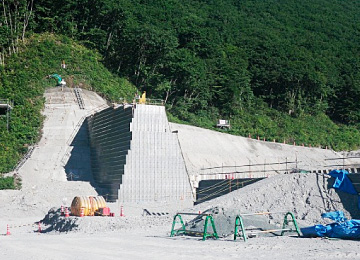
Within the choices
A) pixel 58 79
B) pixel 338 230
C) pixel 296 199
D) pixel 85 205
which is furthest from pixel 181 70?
pixel 338 230

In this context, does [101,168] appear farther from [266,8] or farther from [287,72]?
[266,8]

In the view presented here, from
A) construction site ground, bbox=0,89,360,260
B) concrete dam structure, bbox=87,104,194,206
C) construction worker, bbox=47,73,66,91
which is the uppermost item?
construction worker, bbox=47,73,66,91

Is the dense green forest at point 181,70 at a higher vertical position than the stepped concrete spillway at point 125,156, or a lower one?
higher

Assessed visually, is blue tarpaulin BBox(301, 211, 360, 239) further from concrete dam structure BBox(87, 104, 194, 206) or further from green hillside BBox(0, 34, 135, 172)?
green hillside BBox(0, 34, 135, 172)

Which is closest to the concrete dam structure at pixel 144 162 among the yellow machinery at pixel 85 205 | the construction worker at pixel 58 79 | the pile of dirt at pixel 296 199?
the yellow machinery at pixel 85 205

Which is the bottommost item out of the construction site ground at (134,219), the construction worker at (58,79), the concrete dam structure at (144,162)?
the construction site ground at (134,219)

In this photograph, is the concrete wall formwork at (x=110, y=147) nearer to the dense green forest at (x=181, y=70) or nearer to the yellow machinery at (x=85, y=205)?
the dense green forest at (x=181, y=70)

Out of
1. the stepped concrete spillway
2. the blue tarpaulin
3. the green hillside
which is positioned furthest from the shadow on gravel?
the blue tarpaulin

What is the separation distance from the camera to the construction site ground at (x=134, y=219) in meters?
16.6

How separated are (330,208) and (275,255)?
894cm

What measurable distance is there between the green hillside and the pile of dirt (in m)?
18.1

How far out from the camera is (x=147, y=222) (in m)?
25.3

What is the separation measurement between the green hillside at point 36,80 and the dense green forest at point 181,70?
0.33 feet

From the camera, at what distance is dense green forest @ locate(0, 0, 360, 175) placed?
49.5 metres
